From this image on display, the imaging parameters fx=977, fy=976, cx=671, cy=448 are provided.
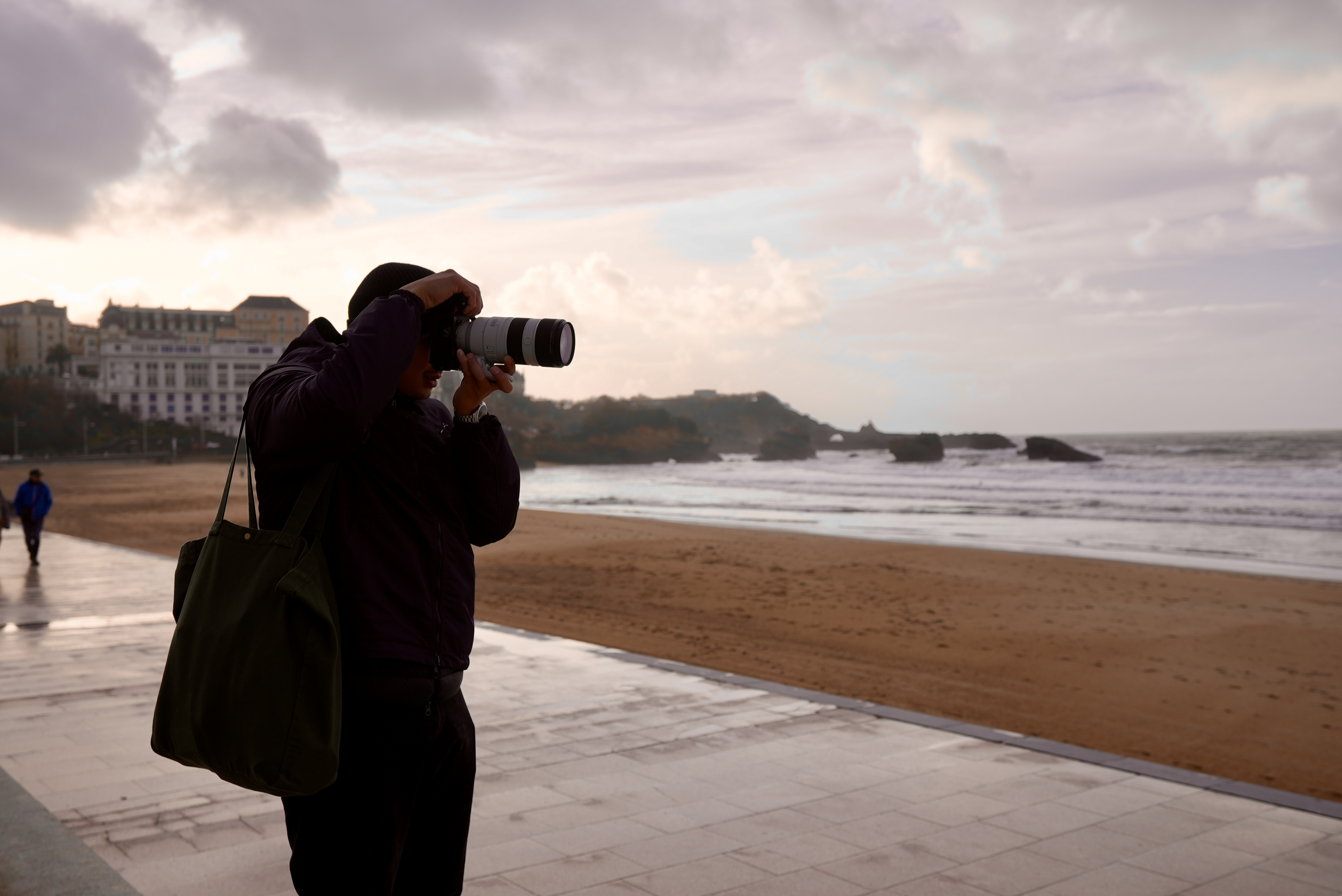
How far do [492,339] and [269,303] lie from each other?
14551 centimetres

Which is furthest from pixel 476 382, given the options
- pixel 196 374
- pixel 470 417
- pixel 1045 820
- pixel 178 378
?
pixel 178 378

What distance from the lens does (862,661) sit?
815 cm

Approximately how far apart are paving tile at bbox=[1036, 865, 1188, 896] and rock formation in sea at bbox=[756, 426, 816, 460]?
80.4m

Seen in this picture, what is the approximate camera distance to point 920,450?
208ft

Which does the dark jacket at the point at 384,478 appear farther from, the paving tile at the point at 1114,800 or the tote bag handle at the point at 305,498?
the paving tile at the point at 1114,800

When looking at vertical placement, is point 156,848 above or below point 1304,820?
above

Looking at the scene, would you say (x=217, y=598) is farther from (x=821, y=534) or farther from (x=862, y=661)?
(x=821, y=534)

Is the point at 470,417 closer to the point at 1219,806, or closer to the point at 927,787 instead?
Answer: the point at 927,787

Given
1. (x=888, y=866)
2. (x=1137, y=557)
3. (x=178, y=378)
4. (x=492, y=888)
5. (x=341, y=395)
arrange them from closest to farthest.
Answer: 1. (x=341, y=395)
2. (x=492, y=888)
3. (x=888, y=866)
4. (x=1137, y=557)
5. (x=178, y=378)

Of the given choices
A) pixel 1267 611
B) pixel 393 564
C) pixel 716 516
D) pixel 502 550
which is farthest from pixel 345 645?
pixel 716 516

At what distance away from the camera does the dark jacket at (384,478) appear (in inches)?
58.6

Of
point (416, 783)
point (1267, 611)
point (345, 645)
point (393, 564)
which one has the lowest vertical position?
point (1267, 611)

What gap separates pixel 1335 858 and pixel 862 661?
4.70m

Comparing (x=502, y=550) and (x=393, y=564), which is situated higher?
(x=393, y=564)
